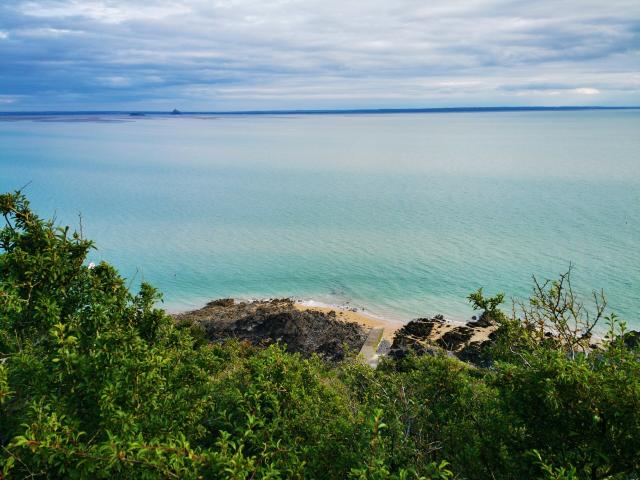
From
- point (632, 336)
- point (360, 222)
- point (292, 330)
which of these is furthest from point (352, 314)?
point (360, 222)

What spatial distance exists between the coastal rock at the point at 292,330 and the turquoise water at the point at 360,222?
3.87m

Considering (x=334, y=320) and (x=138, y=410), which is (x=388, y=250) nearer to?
(x=334, y=320)

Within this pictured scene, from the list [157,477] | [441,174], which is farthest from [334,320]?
[441,174]

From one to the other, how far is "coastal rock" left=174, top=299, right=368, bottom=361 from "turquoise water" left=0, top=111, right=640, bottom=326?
12.7 ft

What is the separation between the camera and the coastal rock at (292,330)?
23.3m

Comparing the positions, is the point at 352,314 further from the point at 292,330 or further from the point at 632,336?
the point at 632,336

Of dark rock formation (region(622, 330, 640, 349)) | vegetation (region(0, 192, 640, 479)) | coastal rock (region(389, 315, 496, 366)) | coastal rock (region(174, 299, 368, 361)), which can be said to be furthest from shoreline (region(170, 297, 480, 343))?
vegetation (region(0, 192, 640, 479))

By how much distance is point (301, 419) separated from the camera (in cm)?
754

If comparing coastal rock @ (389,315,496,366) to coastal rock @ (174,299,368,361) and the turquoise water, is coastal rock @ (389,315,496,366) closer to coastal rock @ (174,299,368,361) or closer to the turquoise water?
the turquoise water

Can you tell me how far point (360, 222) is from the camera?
4791 cm

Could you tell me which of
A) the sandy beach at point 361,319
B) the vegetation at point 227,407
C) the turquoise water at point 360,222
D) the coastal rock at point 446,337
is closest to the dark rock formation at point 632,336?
the vegetation at point 227,407

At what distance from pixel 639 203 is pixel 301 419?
5362cm

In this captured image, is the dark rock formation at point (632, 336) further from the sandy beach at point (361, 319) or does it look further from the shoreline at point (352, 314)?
the sandy beach at point (361, 319)

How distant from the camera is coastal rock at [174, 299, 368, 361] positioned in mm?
23312
